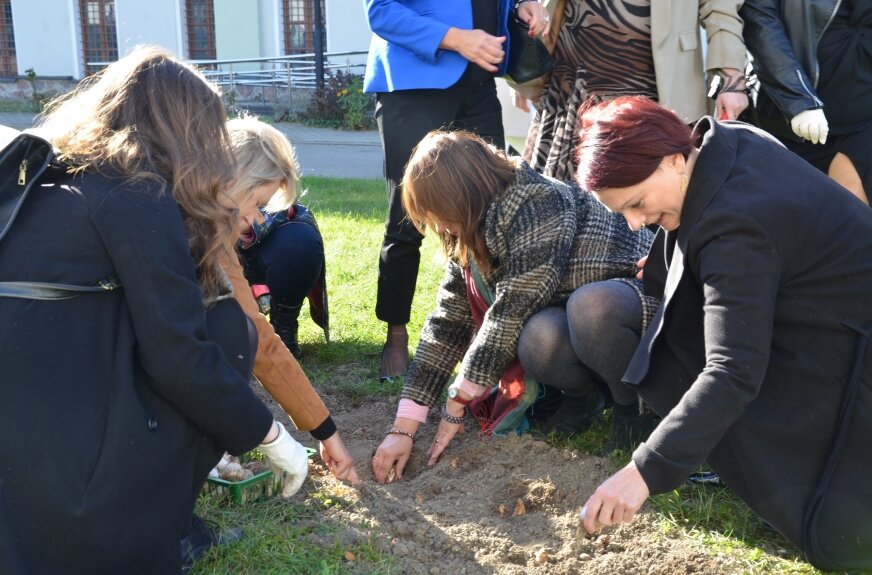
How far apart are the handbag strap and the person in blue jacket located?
1856mm

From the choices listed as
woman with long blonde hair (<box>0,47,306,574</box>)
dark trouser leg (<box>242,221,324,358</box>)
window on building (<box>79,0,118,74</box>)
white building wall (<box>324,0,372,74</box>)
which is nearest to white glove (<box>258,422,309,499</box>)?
woman with long blonde hair (<box>0,47,306,574</box>)

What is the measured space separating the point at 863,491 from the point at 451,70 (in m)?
2.17

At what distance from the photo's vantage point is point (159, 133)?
2.19 m

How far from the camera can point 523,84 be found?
13.2ft

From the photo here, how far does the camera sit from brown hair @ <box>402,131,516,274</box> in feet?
9.93

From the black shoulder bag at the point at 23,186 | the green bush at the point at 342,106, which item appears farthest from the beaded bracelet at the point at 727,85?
the green bush at the point at 342,106

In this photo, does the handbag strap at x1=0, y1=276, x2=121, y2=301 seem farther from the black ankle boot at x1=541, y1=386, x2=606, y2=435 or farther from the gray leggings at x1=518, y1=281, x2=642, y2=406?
the black ankle boot at x1=541, y1=386, x2=606, y2=435

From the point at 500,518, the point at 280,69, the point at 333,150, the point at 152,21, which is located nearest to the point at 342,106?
the point at 280,69

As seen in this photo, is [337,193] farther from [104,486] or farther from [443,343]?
[104,486]

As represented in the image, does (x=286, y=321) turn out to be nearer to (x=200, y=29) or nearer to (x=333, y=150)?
(x=333, y=150)

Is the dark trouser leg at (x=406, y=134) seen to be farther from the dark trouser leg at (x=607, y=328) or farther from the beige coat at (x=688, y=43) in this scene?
the dark trouser leg at (x=607, y=328)

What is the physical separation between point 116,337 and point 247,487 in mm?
942

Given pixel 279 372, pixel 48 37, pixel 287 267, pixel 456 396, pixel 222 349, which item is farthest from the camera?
pixel 48 37

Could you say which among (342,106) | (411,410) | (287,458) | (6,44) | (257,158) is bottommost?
(342,106)
